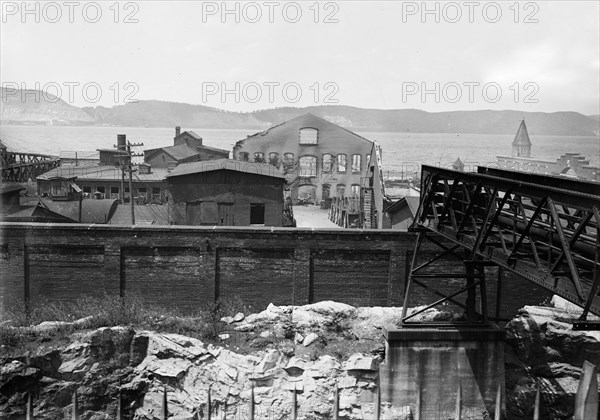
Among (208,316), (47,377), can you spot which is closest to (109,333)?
(47,377)

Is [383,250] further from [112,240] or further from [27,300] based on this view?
[27,300]

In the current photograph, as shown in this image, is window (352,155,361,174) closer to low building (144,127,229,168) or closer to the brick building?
the brick building

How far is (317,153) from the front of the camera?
1836 inches

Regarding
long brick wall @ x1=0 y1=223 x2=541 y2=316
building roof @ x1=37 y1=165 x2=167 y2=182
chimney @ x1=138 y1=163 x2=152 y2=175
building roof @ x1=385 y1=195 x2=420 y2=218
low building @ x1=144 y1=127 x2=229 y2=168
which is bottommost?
long brick wall @ x1=0 y1=223 x2=541 y2=316

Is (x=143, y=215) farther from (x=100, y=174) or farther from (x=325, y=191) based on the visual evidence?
(x=325, y=191)

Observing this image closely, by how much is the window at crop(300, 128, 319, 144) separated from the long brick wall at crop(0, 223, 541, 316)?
96.5ft

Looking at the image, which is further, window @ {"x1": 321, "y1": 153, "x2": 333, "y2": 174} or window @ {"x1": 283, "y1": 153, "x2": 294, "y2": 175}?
window @ {"x1": 321, "y1": 153, "x2": 333, "y2": 174}

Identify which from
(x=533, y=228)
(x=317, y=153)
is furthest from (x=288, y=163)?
→ (x=533, y=228)

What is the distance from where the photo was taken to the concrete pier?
48.7ft

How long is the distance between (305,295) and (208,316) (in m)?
3.00

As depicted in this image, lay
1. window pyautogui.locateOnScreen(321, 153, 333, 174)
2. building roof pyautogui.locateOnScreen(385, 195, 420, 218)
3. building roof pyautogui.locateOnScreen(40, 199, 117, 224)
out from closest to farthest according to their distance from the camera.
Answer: building roof pyautogui.locateOnScreen(385, 195, 420, 218) → building roof pyautogui.locateOnScreen(40, 199, 117, 224) → window pyautogui.locateOnScreen(321, 153, 333, 174)

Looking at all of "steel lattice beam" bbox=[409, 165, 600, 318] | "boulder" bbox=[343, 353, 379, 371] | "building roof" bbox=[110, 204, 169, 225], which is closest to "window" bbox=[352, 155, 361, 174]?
"building roof" bbox=[110, 204, 169, 225]

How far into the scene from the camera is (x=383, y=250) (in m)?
17.9

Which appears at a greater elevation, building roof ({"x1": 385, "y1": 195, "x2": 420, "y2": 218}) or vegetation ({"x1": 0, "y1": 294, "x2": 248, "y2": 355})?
building roof ({"x1": 385, "y1": 195, "x2": 420, "y2": 218})
